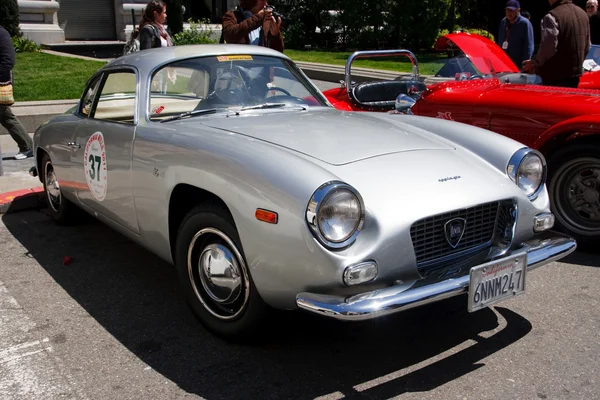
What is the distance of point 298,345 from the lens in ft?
11.6

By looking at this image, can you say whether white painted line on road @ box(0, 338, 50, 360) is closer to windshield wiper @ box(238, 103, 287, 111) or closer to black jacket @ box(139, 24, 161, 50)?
windshield wiper @ box(238, 103, 287, 111)

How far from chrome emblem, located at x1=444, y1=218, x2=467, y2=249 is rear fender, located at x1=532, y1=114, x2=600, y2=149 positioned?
6.38 feet

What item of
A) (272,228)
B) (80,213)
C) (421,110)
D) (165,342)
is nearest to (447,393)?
(272,228)

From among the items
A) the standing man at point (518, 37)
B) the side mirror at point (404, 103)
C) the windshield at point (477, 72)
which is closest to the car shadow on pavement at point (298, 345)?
the side mirror at point (404, 103)

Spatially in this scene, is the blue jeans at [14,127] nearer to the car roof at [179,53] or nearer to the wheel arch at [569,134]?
the car roof at [179,53]

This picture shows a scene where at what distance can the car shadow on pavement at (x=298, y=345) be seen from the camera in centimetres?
313

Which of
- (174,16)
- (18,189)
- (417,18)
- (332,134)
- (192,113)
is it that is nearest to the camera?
(332,134)

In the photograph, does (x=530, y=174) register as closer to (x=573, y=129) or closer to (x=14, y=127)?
(x=573, y=129)

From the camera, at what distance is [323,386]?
3.11 meters

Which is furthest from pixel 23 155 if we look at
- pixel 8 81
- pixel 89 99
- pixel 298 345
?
pixel 298 345

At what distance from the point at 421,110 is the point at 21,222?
3.57 meters

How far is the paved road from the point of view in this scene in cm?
309

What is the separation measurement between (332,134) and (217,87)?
0.96 m

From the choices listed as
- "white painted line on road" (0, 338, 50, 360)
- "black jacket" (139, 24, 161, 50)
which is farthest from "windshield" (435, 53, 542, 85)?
"white painted line on road" (0, 338, 50, 360)
